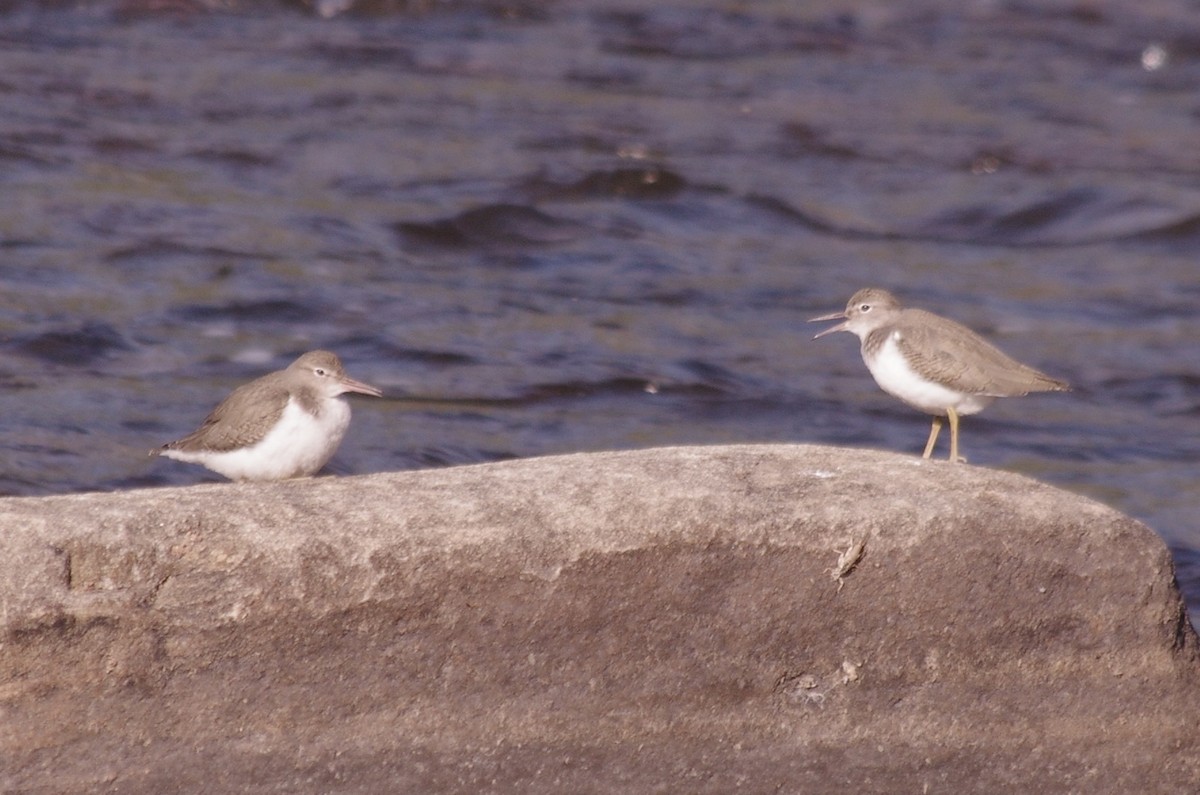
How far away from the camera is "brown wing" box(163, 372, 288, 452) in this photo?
270 inches

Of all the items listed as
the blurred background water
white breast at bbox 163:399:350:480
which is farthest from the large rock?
the blurred background water

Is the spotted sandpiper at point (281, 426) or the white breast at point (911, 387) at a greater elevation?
the white breast at point (911, 387)

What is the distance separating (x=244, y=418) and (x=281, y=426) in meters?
0.25

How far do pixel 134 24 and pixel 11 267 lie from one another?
7.21 m

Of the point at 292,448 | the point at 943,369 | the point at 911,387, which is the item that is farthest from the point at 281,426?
the point at 943,369

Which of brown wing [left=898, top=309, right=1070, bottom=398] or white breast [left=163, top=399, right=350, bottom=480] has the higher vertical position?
brown wing [left=898, top=309, right=1070, bottom=398]

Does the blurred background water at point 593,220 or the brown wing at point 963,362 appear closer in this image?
the brown wing at point 963,362

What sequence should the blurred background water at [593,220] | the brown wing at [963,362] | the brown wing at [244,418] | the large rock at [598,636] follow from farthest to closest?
the blurred background water at [593,220], the brown wing at [963,362], the brown wing at [244,418], the large rock at [598,636]

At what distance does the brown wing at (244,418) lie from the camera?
22.5 ft

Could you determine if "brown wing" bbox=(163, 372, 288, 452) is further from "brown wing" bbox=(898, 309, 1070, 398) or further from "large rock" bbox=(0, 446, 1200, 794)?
"brown wing" bbox=(898, 309, 1070, 398)

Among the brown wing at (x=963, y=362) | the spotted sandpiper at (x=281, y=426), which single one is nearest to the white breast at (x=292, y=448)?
the spotted sandpiper at (x=281, y=426)

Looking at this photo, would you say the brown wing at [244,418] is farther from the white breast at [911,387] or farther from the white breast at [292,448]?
the white breast at [911,387]

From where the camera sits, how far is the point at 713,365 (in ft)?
42.0

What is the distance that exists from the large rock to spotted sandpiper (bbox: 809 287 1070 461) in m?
0.89
